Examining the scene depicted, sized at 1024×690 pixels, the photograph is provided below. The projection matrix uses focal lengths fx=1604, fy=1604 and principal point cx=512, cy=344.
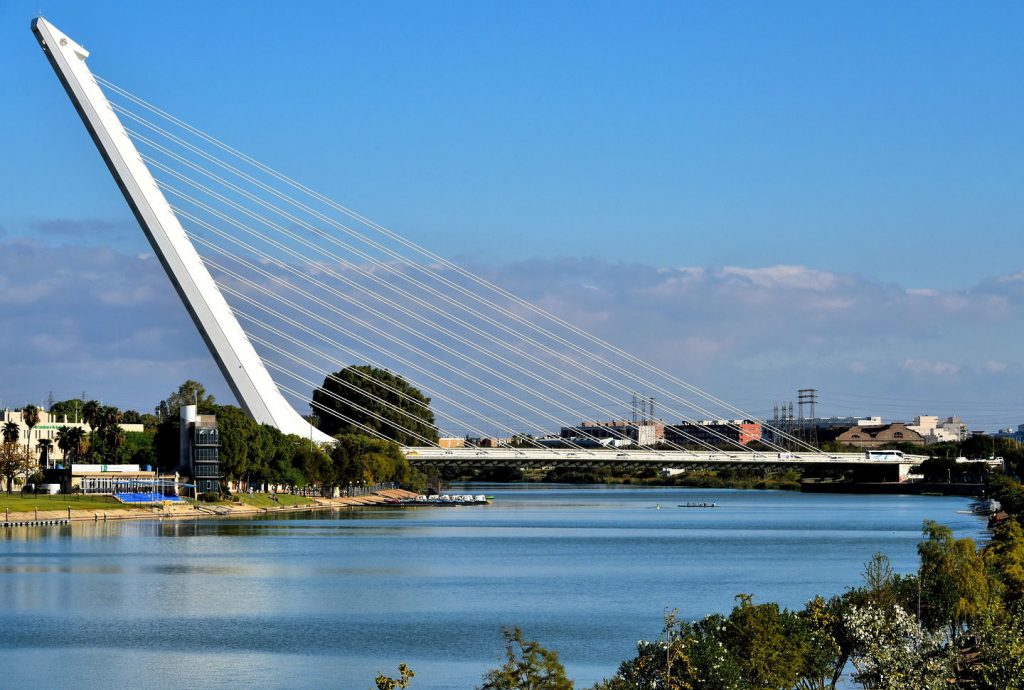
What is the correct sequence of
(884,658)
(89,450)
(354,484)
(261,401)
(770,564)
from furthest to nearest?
(354,484), (89,450), (261,401), (770,564), (884,658)

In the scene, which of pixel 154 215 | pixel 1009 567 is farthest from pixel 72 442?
pixel 1009 567

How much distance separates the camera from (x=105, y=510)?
74438mm

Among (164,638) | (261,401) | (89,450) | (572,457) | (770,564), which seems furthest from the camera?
(89,450)

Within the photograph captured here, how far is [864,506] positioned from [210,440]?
40.9 meters

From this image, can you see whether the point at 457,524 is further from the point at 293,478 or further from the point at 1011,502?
the point at 1011,502

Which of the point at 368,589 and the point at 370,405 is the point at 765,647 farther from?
the point at 370,405

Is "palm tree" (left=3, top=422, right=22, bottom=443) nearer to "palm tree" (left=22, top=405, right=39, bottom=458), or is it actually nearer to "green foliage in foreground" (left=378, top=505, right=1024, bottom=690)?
"palm tree" (left=22, top=405, right=39, bottom=458)

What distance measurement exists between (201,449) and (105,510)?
8.16 metres

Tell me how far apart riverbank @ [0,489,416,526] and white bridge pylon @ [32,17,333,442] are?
8551 millimetres

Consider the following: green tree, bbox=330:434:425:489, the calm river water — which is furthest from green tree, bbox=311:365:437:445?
the calm river water

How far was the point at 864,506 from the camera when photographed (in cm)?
9838

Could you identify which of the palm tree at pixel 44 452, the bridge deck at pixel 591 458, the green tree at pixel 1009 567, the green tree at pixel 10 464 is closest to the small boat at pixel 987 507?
the bridge deck at pixel 591 458

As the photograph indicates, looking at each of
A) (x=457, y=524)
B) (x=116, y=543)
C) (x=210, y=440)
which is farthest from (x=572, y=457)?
(x=116, y=543)

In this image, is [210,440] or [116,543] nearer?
[116,543]
